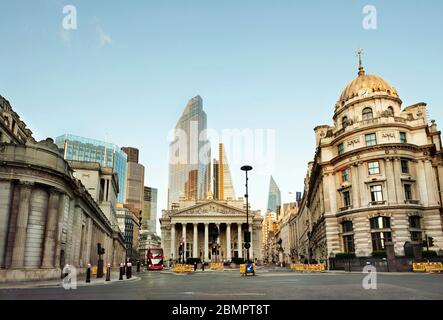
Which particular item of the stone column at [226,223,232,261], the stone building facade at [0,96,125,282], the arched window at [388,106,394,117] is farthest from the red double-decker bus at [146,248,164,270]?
the stone column at [226,223,232,261]

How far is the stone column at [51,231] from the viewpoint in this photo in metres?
27.3

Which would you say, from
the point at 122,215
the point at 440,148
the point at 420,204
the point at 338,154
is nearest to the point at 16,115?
the point at 338,154

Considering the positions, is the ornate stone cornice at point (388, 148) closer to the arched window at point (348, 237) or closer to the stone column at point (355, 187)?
the stone column at point (355, 187)

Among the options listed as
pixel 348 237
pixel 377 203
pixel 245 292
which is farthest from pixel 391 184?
pixel 245 292

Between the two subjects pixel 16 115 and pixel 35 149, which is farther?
pixel 16 115

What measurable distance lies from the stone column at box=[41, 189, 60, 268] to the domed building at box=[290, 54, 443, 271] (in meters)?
34.4

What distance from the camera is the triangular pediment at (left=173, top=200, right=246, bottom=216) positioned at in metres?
114

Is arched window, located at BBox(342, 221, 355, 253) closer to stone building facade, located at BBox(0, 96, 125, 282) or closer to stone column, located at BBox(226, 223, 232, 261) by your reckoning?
stone building facade, located at BBox(0, 96, 125, 282)

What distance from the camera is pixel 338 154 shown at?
53.2 m

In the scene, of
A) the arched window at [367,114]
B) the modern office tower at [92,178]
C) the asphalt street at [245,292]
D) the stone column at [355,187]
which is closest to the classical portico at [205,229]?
the modern office tower at [92,178]

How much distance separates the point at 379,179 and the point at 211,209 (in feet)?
237

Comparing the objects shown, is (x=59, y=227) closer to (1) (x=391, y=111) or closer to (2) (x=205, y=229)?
(1) (x=391, y=111)

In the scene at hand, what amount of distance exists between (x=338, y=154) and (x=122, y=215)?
11090cm
